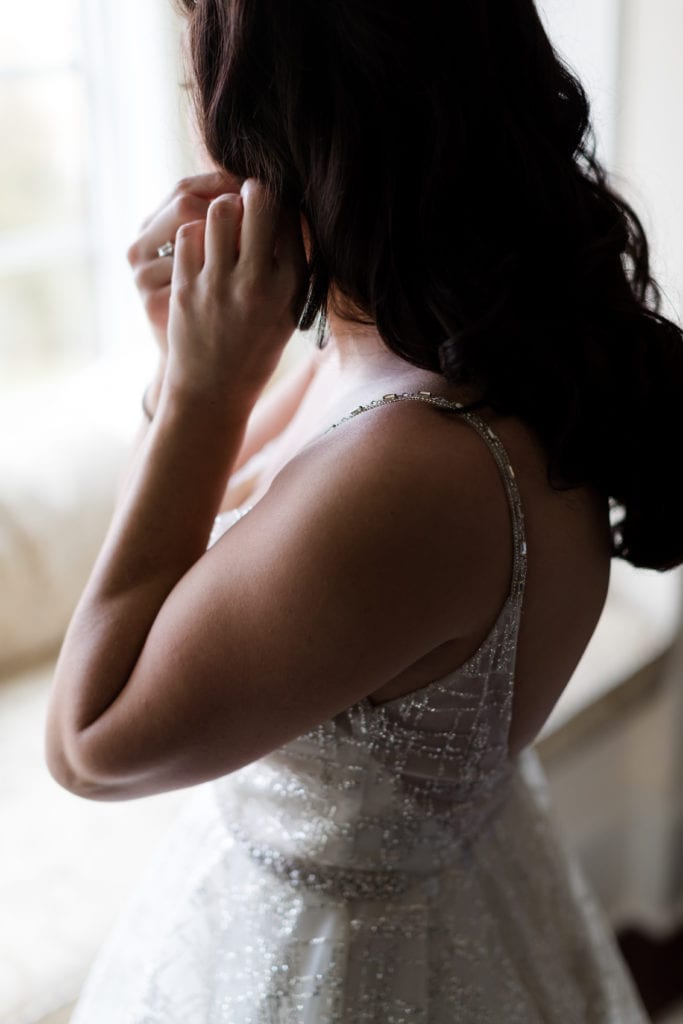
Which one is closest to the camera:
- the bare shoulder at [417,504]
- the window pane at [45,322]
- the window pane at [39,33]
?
the bare shoulder at [417,504]

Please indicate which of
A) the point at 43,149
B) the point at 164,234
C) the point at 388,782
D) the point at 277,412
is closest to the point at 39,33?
the point at 43,149

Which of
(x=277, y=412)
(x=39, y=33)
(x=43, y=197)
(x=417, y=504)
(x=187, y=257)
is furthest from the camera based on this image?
(x=43, y=197)

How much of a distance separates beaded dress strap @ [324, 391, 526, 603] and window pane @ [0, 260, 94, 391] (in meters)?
1.41

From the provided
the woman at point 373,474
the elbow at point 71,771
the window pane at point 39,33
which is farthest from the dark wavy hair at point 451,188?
the window pane at point 39,33

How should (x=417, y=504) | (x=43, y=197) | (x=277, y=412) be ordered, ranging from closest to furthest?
(x=417, y=504), (x=277, y=412), (x=43, y=197)

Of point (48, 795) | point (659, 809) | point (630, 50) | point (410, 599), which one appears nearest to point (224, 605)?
point (410, 599)

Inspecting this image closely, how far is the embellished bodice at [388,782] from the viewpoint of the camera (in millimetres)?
776

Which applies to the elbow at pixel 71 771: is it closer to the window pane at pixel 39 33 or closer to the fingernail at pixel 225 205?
the fingernail at pixel 225 205

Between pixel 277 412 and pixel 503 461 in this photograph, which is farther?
pixel 277 412

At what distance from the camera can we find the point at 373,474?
2.19 ft

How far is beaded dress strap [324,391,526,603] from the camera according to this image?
71 centimetres

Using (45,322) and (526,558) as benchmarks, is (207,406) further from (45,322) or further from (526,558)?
(45,322)

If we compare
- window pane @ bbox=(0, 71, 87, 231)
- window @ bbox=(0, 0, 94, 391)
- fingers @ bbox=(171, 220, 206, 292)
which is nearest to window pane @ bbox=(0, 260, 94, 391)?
window @ bbox=(0, 0, 94, 391)

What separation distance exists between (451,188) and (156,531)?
308mm
